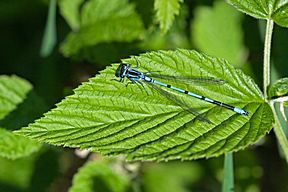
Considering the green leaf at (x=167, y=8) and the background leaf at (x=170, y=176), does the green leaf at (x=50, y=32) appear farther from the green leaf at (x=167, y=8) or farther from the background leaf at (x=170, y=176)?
the background leaf at (x=170, y=176)

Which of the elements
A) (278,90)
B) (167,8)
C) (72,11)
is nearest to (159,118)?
(278,90)

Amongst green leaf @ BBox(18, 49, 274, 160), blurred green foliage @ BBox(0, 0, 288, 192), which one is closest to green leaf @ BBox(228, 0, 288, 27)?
green leaf @ BBox(18, 49, 274, 160)

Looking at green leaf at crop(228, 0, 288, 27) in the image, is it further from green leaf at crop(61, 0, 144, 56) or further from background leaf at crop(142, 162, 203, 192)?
background leaf at crop(142, 162, 203, 192)

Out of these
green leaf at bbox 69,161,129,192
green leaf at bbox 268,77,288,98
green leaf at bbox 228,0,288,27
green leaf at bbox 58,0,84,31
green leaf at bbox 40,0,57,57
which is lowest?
green leaf at bbox 69,161,129,192

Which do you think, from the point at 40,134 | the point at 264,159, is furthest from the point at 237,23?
the point at 40,134

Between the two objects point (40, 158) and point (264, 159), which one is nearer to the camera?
point (40, 158)

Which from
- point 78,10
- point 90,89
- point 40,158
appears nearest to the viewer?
point 90,89

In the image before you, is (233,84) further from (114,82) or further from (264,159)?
(264,159)
